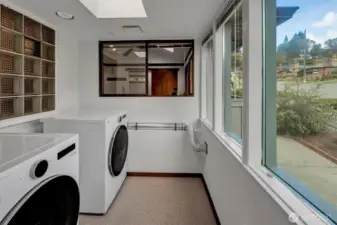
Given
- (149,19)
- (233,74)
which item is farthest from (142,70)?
(233,74)

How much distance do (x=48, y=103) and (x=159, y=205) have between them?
5.75ft

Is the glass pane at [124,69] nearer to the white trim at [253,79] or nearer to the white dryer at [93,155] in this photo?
the white dryer at [93,155]

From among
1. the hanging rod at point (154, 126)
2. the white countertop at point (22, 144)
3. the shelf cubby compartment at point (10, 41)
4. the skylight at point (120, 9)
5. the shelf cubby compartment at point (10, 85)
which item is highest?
the skylight at point (120, 9)

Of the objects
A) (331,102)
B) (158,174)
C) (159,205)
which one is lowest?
(159,205)

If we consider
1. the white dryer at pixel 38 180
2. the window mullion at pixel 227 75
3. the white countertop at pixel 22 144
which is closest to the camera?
the white dryer at pixel 38 180

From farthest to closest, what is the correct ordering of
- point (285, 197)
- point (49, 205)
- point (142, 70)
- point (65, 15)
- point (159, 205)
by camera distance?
1. point (142, 70)
2. point (159, 205)
3. point (65, 15)
4. point (49, 205)
5. point (285, 197)

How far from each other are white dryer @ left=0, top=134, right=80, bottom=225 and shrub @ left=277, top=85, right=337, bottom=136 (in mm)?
1217

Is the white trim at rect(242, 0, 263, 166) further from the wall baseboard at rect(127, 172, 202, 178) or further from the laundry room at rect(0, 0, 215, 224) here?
the wall baseboard at rect(127, 172, 202, 178)

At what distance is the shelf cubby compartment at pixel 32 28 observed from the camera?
2.47m

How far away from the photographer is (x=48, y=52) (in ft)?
9.59

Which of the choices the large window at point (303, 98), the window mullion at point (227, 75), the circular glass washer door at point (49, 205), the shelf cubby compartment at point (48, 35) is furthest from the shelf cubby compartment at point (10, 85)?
the large window at point (303, 98)

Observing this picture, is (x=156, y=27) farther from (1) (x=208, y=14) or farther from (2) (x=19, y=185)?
(2) (x=19, y=185)

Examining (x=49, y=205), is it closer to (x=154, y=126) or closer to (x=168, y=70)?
(x=154, y=126)

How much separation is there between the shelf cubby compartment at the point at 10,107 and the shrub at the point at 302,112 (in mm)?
2187
